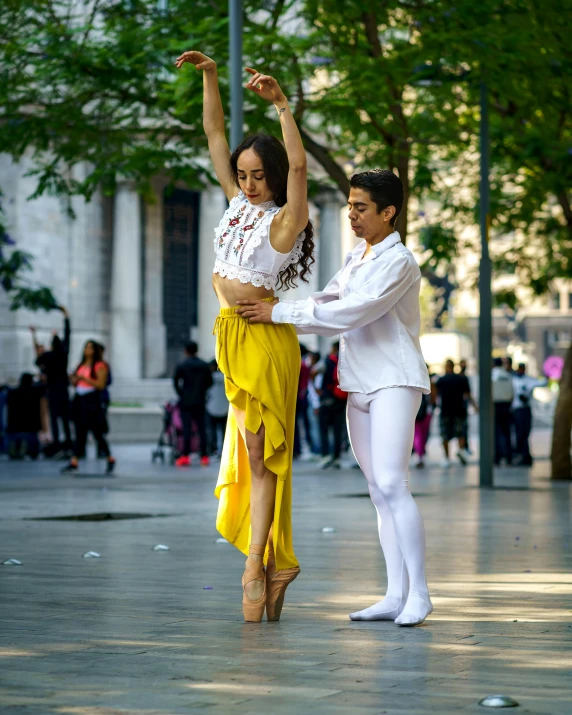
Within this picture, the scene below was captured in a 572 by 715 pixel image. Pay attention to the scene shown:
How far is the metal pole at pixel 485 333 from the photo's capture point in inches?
677

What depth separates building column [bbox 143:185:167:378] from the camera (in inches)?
1766

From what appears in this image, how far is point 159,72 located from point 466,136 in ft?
21.5

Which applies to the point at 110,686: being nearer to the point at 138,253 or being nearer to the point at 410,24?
the point at 410,24

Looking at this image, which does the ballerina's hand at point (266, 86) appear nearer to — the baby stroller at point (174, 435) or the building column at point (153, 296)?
the baby stroller at point (174, 435)

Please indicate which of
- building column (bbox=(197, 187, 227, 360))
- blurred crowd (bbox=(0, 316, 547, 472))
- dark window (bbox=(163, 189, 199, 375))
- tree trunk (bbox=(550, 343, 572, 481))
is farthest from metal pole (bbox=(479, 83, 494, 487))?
dark window (bbox=(163, 189, 199, 375))

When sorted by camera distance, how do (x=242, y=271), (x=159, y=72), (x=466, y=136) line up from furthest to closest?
(x=466, y=136)
(x=159, y=72)
(x=242, y=271)

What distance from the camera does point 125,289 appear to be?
43000mm

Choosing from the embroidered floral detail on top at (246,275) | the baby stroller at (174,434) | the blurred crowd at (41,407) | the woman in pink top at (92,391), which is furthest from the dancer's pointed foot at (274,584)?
the baby stroller at (174,434)

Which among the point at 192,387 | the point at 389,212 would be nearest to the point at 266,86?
the point at 389,212

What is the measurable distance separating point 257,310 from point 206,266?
40046 millimetres

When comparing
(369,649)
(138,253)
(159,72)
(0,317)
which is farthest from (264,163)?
(138,253)

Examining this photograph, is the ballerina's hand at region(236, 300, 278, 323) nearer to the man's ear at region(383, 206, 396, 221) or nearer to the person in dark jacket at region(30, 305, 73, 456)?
the man's ear at region(383, 206, 396, 221)

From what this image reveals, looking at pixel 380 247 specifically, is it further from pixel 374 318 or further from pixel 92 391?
pixel 92 391

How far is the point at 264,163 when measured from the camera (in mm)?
6328
